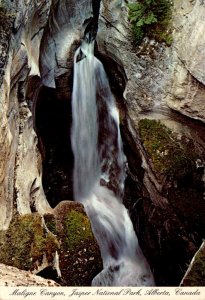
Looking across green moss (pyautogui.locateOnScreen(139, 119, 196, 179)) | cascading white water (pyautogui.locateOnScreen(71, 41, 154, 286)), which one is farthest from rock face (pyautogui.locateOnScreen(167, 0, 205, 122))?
cascading white water (pyautogui.locateOnScreen(71, 41, 154, 286))

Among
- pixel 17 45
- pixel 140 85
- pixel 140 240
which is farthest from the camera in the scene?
pixel 140 240

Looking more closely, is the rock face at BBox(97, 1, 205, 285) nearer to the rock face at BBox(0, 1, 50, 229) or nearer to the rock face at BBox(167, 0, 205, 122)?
the rock face at BBox(167, 0, 205, 122)

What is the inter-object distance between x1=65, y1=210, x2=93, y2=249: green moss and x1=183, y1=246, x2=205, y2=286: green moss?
248cm

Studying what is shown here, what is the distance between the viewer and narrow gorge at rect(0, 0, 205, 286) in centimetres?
724

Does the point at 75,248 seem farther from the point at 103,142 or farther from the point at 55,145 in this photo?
Result: the point at 55,145

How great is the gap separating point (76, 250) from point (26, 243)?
126 centimetres

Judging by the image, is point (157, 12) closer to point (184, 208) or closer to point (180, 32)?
point (180, 32)

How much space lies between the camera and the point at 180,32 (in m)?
8.88

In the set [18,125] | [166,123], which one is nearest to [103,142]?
[166,123]

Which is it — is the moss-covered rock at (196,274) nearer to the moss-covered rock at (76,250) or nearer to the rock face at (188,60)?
the moss-covered rock at (76,250)

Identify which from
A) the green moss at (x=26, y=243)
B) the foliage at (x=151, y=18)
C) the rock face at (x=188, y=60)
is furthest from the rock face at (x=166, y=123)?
the green moss at (x=26, y=243)

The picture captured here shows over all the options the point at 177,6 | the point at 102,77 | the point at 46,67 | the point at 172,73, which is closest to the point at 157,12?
the point at 177,6

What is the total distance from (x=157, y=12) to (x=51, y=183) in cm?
490

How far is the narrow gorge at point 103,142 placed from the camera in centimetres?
724
